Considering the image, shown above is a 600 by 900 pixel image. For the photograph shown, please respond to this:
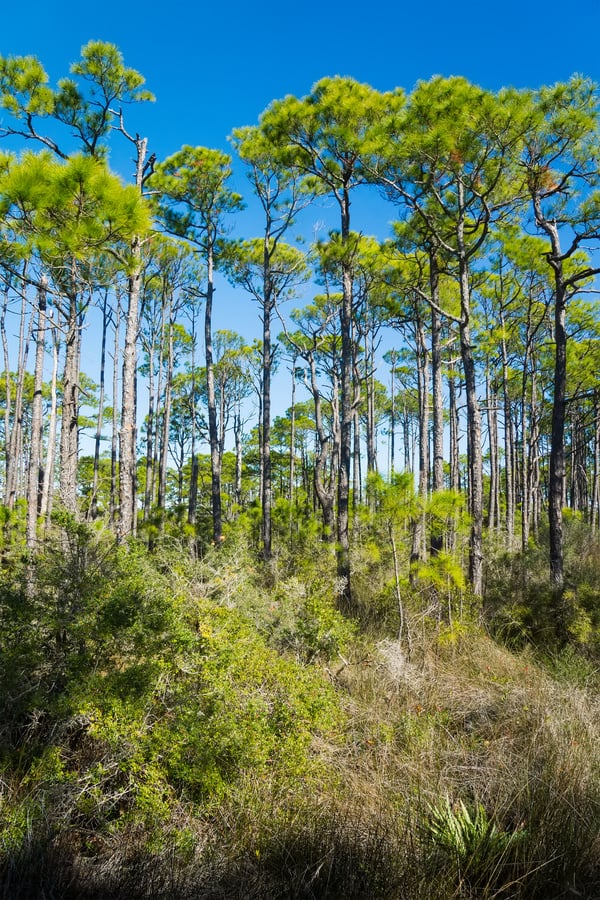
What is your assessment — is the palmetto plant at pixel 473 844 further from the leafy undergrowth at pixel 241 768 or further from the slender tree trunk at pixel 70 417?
the slender tree trunk at pixel 70 417

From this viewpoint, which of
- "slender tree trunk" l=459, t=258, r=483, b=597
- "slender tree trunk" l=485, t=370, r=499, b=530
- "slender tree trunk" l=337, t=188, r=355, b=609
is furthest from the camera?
"slender tree trunk" l=485, t=370, r=499, b=530

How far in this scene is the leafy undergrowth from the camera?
220 centimetres

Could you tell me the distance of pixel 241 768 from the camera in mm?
2979

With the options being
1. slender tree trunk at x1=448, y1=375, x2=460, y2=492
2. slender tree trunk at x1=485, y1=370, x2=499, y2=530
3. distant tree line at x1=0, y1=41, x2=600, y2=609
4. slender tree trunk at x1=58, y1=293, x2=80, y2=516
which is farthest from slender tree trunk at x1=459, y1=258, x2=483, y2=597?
slender tree trunk at x1=485, y1=370, x2=499, y2=530

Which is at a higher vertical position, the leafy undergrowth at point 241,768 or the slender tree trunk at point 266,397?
the slender tree trunk at point 266,397

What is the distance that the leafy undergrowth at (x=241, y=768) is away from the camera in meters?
2.20

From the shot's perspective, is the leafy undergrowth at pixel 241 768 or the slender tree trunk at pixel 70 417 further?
the slender tree trunk at pixel 70 417

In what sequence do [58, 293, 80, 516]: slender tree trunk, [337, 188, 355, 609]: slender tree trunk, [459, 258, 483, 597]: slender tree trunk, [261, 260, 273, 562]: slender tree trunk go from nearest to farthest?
[58, 293, 80, 516]: slender tree trunk
[459, 258, 483, 597]: slender tree trunk
[337, 188, 355, 609]: slender tree trunk
[261, 260, 273, 562]: slender tree trunk

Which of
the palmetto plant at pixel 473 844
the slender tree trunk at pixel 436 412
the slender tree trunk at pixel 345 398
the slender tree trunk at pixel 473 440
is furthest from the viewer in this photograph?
the slender tree trunk at pixel 436 412

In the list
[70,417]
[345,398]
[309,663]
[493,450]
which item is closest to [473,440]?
[345,398]

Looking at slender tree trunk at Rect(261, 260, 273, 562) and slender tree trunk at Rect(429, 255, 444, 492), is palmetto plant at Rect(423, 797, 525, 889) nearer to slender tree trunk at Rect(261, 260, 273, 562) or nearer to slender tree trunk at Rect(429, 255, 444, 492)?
slender tree trunk at Rect(429, 255, 444, 492)

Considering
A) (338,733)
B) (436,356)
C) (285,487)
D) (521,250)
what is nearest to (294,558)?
(436,356)

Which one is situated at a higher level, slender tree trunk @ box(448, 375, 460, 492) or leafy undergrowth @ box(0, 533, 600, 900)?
slender tree trunk @ box(448, 375, 460, 492)

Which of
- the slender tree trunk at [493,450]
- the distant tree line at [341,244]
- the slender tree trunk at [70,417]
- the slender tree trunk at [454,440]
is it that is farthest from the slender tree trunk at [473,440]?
the slender tree trunk at [493,450]
